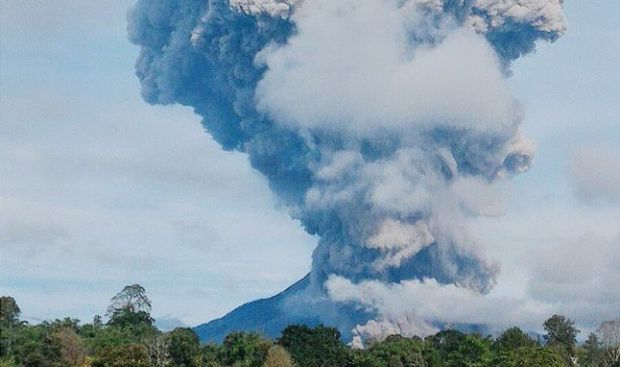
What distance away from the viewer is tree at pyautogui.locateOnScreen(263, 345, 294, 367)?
184 ft

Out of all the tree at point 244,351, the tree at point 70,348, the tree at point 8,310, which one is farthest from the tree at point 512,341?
the tree at point 8,310

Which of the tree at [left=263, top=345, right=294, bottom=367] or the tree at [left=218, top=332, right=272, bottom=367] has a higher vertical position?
the tree at [left=218, top=332, right=272, bottom=367]

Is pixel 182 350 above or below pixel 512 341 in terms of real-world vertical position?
above

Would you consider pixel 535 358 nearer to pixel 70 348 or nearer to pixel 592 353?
pixel 592 353

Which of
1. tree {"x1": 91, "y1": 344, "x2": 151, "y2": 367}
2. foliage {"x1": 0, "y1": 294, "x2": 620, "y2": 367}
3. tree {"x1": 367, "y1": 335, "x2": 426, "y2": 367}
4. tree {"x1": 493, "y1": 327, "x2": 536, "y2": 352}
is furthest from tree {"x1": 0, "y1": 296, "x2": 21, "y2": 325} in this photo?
tree {"x1": 493, "y1": 327, "x2": 536, "y2": 352}

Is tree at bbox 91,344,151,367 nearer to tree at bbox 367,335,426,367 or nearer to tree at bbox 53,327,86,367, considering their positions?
tree at bbox 53,327,86,367

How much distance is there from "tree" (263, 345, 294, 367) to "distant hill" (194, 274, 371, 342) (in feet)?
152

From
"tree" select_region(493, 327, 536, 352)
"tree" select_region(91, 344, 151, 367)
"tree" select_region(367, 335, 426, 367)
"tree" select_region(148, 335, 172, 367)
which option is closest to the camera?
"tree" select_region(91, 344, 151, 367)

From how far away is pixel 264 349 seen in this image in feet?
200

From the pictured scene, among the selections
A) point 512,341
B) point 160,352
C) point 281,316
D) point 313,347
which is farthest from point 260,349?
point 281,316

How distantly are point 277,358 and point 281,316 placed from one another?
8201 centimetres

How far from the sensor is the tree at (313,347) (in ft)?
205

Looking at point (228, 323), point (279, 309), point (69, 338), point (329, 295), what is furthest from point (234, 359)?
point (228, 323)

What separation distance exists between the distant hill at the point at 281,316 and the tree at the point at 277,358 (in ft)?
152
